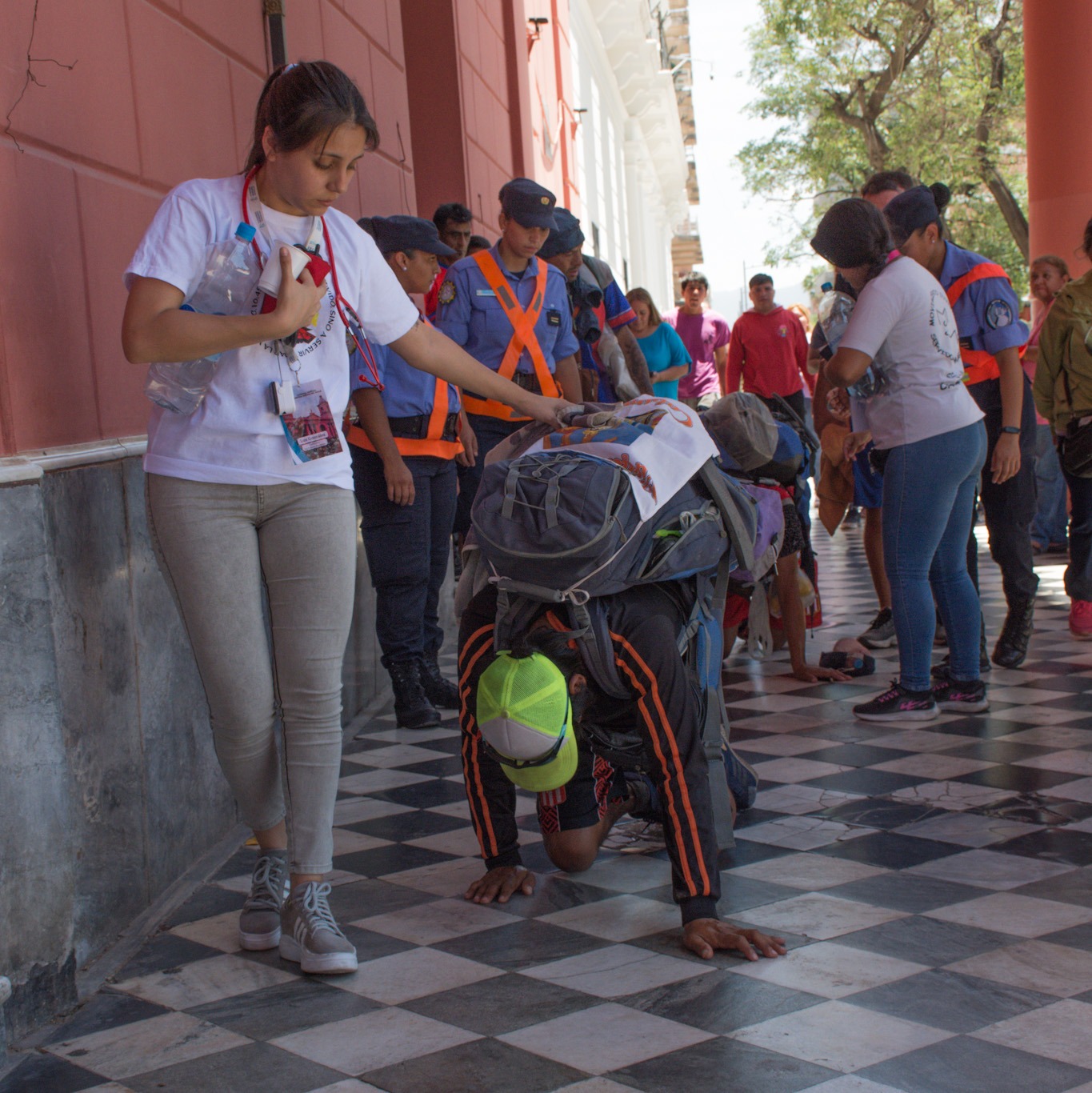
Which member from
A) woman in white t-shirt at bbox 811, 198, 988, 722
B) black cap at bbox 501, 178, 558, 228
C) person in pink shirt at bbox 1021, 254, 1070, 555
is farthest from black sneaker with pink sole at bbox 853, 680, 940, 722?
person in pink shirt at bbox 1021, 254, 1070, 555

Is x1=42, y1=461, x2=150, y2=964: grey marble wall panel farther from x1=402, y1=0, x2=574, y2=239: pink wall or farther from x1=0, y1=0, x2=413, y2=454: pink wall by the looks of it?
x1=402, y1=0, x2=574, y2=239: pink wall

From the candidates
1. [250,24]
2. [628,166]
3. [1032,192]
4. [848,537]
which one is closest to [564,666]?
[250,24]

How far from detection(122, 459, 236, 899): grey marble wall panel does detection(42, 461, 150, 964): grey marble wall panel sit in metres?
0.04

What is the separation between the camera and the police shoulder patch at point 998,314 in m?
4.87

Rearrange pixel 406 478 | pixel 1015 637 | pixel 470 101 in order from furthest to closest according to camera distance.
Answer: pixel 470 101 < pixel 1015 637 < pixel 406 478

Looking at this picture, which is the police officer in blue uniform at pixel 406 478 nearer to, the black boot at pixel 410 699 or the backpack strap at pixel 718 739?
the black boot at pixel 410 699

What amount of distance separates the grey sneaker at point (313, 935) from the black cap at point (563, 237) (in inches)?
151

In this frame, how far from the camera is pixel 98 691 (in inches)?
115

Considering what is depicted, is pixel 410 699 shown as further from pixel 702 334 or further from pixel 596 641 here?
pixel 702 334

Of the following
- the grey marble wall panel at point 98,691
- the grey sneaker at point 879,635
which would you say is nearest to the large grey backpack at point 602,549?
the grey marble wall panel at point 98,691

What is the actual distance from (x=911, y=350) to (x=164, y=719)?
2587mm

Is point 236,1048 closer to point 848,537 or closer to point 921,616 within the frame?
point 921,616

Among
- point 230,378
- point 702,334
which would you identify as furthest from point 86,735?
point 702,334

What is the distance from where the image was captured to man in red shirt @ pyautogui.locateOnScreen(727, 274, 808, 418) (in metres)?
9.95
